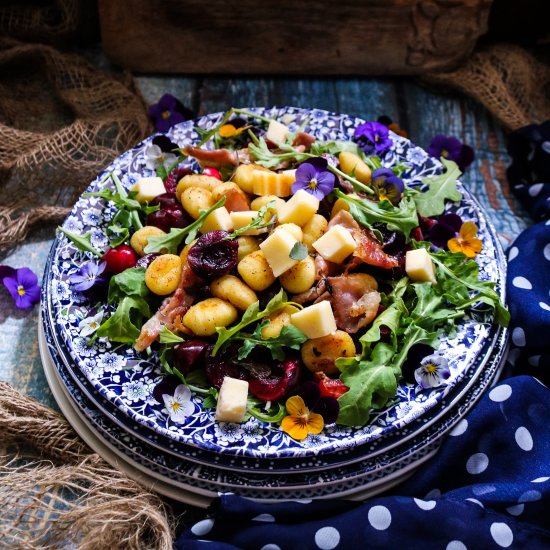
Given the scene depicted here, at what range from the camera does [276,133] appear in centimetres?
260

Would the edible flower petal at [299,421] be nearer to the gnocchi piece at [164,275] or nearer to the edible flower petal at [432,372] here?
the edible flower petal at [432,372]

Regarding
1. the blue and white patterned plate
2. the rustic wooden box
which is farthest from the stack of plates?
the rustic wooden box

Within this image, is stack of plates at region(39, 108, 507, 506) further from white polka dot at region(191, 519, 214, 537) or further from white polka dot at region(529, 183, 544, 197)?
white polka dot at region(529, 183, 544, 197)

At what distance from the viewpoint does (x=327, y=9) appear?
10.7ft

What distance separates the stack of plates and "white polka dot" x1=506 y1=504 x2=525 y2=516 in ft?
0.83

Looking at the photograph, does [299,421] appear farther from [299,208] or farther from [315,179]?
[315,179]

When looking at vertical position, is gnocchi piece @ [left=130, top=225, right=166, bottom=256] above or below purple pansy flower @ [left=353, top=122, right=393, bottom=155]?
below

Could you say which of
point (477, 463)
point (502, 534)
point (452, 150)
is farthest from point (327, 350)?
point (452, 150)

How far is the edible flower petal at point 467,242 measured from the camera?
2.42 metres

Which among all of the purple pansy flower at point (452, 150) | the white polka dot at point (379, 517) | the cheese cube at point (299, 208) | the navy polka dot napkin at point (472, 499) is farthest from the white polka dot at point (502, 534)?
the purple pansy flower at point (452, 150)

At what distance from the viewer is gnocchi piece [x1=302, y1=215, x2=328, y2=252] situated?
7.34 feet

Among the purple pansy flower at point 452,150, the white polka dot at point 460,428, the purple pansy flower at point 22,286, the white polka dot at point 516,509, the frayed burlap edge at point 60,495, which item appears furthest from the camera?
the purple pansy flower at point 452,150

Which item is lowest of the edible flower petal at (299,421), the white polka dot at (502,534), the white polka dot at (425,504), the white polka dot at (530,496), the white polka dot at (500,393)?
the white polka dot at (502,534)

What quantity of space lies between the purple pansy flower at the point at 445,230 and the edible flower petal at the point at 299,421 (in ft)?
2.72
